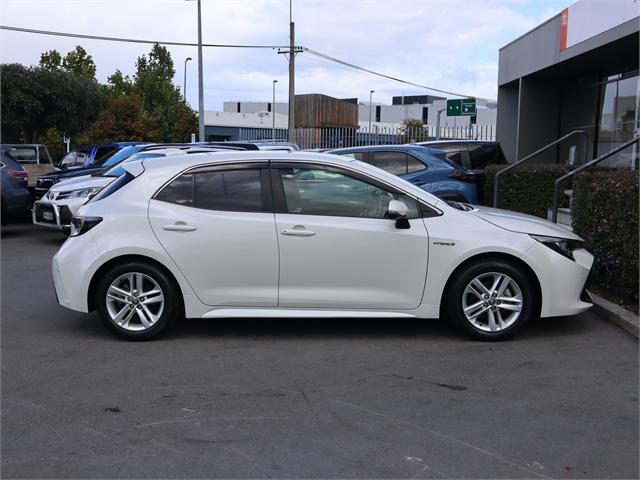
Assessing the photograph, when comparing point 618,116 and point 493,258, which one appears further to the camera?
point 618,116

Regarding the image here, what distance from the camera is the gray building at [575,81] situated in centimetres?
1356

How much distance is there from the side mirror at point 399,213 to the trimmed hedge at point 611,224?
7.79ft

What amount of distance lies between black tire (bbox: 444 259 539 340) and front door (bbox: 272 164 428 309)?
1.08 ft

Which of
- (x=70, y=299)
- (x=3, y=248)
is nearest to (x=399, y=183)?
(x=70, y=299)

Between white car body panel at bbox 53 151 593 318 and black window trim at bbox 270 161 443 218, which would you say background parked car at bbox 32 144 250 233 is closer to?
black window trim at bbox 270 161 443 218

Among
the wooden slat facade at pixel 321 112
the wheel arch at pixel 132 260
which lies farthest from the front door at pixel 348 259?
the wooden slat facade at pixel 321 112

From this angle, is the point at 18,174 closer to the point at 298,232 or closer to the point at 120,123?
the point at 298,232

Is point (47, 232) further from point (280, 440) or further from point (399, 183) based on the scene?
point (280, 440)

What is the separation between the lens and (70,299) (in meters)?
6.21

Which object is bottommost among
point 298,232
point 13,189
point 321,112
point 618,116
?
point 13,189

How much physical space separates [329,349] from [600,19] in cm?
1049

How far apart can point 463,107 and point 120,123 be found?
19.2 meters

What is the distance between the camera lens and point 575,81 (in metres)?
18.6

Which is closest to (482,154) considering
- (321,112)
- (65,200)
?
(65,200)
